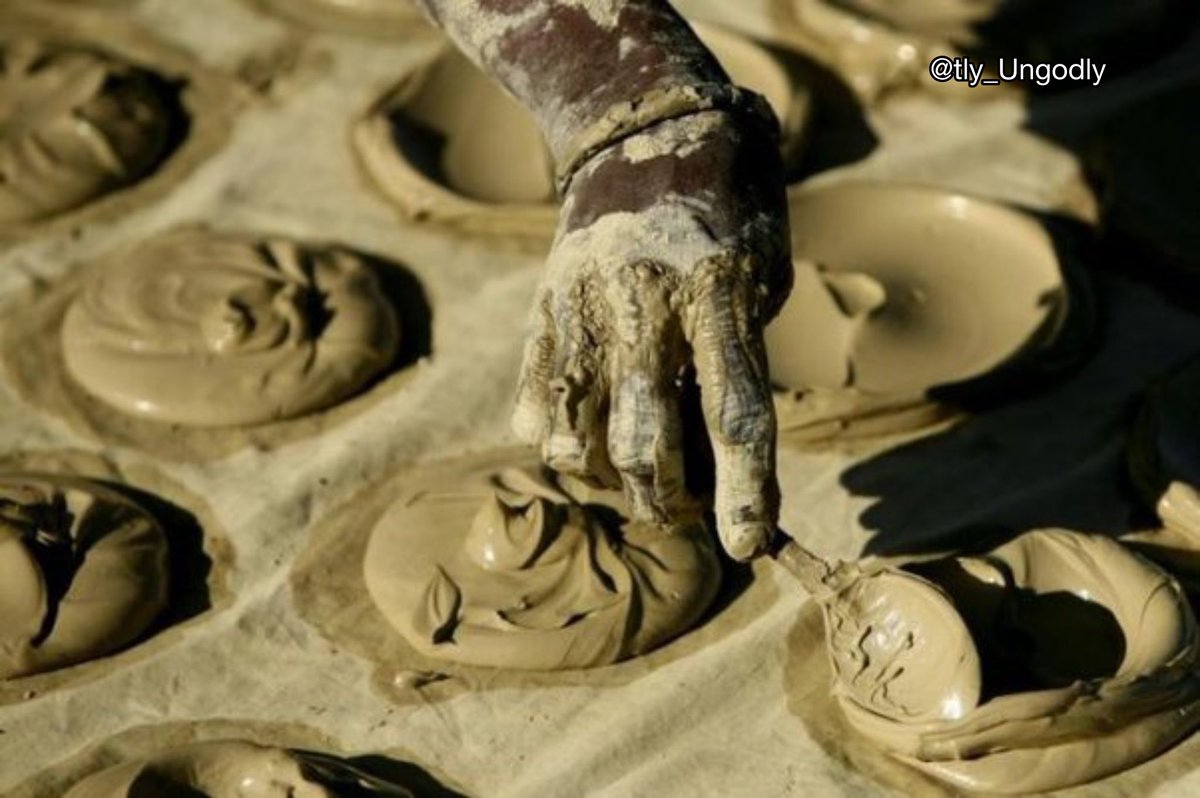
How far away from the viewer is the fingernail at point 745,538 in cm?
282

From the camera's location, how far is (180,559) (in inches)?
146

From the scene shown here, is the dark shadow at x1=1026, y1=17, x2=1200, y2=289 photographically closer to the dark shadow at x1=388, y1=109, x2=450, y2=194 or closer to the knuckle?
the dark shadow at x1=388, y1=109, x2=450, y2=194

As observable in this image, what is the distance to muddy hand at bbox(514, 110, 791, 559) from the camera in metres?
2.77

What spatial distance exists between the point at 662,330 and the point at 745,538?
0.35m

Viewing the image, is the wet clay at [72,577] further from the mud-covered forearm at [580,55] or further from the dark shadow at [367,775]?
the mud-covered forearm at [580,55]

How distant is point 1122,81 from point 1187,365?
1.26 m

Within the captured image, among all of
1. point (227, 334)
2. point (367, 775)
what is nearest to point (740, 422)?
point (367, 775)

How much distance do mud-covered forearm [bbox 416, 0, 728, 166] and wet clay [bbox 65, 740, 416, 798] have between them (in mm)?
1105

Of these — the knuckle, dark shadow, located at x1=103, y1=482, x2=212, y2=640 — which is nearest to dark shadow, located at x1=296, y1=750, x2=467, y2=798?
dark shadow, located at x1=103, y1=482, x2=212, y2=640

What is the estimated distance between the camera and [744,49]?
4.82 m

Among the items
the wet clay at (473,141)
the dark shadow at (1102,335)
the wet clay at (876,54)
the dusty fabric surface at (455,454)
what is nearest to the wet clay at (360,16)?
the dusty fabric surface at (455,454)

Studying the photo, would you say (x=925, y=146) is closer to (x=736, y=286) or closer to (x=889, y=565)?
(x=889, y=565)

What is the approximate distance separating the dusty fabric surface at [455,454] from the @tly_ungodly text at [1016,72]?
0.07 meters

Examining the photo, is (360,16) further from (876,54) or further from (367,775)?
(367,775)
